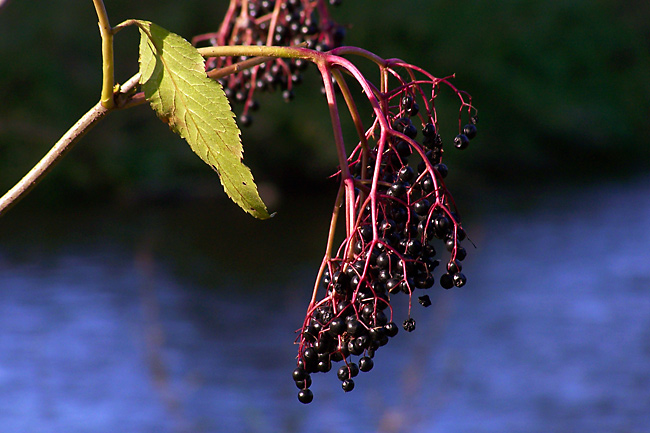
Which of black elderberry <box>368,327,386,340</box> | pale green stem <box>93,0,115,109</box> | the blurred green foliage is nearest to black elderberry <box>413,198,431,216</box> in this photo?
black elderberry <box>368,327,386,340</box>

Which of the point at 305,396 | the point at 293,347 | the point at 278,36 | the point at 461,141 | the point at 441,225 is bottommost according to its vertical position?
the point at 305,396

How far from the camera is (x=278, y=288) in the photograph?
31.7 ft

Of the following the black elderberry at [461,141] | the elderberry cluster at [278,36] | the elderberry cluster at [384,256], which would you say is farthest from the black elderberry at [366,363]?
the elderberry cluster at [278,36]

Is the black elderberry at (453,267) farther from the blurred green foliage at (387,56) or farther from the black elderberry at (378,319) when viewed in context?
the blurred green foliage at (387,56)

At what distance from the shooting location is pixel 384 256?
2.41ft

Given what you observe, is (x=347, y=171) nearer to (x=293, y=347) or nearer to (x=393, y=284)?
(x=393, y=284)

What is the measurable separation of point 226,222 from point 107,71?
11.4m

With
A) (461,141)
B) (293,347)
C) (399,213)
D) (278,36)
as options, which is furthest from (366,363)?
(293,347)

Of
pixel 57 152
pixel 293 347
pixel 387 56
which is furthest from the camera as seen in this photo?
pixel 387 56

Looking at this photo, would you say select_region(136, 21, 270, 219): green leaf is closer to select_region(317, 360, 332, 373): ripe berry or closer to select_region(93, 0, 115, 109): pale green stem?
select_region(93, 0, 115, 109): pale green stem

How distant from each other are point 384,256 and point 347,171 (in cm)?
11

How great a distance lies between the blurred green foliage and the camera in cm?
1244

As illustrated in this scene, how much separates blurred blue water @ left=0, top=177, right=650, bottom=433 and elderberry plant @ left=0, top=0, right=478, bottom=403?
200 inches

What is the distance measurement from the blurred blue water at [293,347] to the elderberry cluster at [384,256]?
5071 mm
